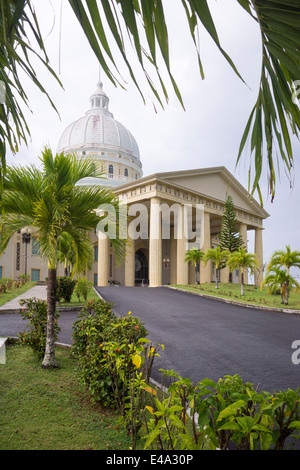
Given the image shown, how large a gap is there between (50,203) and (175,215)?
26.8 metres

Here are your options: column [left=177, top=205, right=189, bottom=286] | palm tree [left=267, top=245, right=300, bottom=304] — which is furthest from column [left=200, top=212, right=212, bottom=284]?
palm tree [left=267, top=245, right=300, bottom=304]

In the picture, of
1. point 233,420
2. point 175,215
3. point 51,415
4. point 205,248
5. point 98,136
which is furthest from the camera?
point 98,136

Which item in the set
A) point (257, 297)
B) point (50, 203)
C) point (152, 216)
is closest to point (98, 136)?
point (152, 216)

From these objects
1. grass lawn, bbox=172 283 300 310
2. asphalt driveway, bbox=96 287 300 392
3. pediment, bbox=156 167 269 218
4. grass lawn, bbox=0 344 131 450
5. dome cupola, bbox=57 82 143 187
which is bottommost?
grass lawn, bbox=172 283 300 310

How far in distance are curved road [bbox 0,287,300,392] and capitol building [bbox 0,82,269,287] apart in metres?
6.90

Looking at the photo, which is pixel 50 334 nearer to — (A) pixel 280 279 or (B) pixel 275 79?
(B) pixel 275 79

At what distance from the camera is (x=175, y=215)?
32219mm

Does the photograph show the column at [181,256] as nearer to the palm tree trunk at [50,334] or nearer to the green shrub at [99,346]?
the palm tree trunk at [50,334]

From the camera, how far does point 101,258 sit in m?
30.3

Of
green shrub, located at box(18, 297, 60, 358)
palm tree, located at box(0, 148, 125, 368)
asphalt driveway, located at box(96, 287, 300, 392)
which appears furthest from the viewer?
green shrub, located at box(18, 297, 60, 358)

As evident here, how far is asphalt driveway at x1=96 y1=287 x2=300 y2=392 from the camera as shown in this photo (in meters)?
5.77

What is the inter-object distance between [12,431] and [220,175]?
33.8m

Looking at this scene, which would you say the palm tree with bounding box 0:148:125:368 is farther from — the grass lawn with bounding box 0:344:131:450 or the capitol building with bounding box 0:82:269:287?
the capitol building with bounding box 0:82:269:287

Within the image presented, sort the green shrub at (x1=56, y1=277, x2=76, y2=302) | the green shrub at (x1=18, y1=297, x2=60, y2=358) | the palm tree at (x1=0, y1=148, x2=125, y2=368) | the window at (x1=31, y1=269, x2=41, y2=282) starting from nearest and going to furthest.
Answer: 1. the palm tree at (x1=0, y1=148, x2=125, y2=368)
2. the green shrub at (x1=18, y1=297, x2=60, y2=358)
3. the green shrub at (x1=56, y1=277, x2=76, y2=302)
4. the window at (x1=31, y1=269, x2=41, y2=282)
